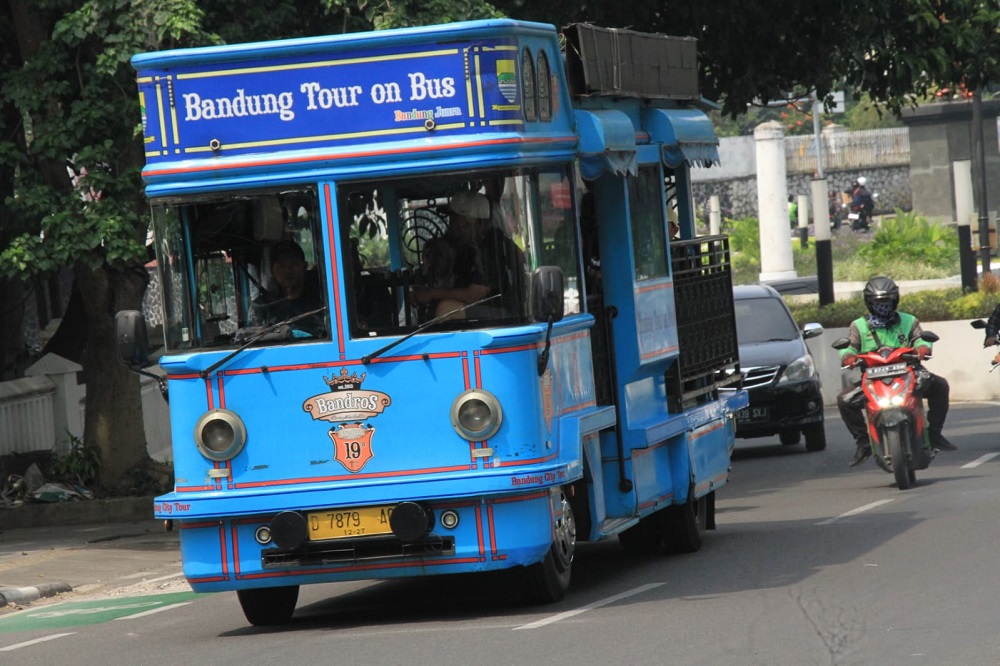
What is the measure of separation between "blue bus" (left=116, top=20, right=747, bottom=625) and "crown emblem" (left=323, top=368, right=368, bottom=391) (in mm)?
10

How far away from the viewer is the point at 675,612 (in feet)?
32.3

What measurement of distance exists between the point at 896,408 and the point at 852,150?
50900 mm

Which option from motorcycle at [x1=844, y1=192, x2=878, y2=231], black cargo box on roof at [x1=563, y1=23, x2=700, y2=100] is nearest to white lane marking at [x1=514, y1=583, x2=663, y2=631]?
black cargo box on roof at [x1=563, y1=23, x2=700, y2=100]

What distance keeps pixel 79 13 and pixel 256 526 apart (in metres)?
7.06

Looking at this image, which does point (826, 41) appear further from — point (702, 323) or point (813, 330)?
point (702, 323)

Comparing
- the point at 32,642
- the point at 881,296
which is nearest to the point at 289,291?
the point at 32,642

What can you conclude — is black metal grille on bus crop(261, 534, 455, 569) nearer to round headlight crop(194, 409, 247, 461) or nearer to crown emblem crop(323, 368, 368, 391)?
round headlight crop(194, 409, 247, 461)

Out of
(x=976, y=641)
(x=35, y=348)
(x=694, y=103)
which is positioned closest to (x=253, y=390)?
(x=976, y=641)

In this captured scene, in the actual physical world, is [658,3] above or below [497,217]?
above

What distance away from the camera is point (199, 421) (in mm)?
10016

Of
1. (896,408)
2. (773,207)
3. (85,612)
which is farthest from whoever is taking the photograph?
(773,207)

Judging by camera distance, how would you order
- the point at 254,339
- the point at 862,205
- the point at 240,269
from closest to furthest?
the point at 254,339
the point at 240,269
the point at 862,205

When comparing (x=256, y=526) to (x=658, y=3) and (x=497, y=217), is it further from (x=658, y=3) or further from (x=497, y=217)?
(x=658, y=3)

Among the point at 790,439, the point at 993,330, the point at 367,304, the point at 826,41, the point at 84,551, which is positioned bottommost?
the point at 790,439
